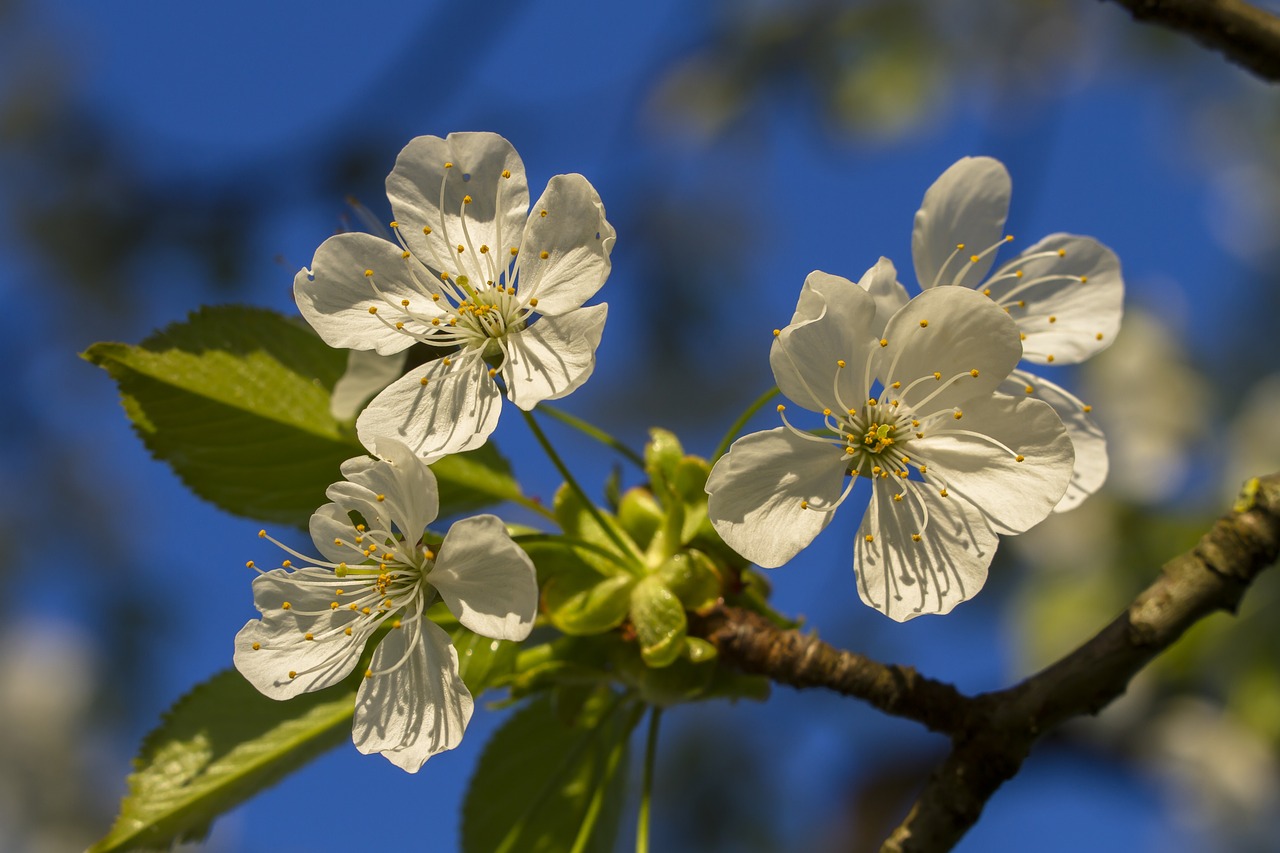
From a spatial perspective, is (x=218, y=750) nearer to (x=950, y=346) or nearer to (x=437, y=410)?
(x=437, y=410)

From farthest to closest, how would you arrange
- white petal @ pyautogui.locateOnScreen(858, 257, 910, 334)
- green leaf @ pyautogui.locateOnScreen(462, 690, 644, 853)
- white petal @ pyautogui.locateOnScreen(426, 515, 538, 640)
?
green leaf @ pyautogui.locateOnScreen(462, 690, 644, 853), white petal @ pyautogui.locateOnScreen(858, 257, 910, 334), white petal @ pyautogui.locateOnScreen(426, 515, 538, 640)

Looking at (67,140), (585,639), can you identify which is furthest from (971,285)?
(67,140)

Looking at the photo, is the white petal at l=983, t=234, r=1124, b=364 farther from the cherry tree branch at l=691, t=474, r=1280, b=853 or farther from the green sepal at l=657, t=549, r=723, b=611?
the green sepal at l=657, t=549, r=723, b=611

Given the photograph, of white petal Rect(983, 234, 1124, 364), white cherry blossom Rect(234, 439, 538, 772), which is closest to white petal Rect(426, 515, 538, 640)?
white cherry blossom Rect(234, 439, 538, 772)

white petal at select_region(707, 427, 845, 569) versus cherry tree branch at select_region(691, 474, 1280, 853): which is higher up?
white petal at select_region(707, 427, 845, 569)

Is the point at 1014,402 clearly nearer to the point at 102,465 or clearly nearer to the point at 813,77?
the point at 813,77

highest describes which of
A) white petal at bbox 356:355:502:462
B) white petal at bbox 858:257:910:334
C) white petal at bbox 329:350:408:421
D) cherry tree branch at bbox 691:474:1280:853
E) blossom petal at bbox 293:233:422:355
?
blossom petal at bbox 293:233:422:355

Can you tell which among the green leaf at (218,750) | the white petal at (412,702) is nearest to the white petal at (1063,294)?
the white petal at (412,702)
